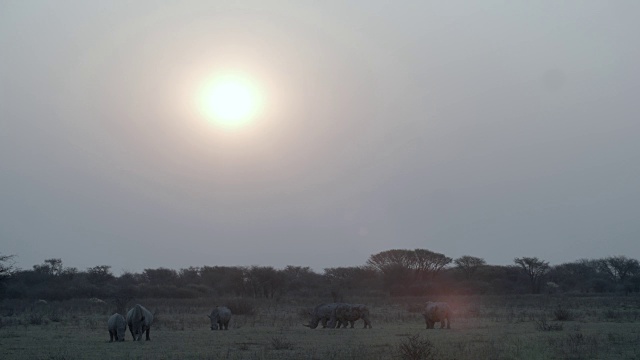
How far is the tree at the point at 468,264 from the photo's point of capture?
389 feet

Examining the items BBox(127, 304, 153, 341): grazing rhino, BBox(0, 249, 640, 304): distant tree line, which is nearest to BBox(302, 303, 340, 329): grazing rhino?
BBox(127, 304, 153, 341): grazing rhino

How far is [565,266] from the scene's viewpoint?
117062mm

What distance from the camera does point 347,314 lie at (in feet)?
115

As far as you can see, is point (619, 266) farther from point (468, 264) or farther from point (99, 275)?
point (99, 275)

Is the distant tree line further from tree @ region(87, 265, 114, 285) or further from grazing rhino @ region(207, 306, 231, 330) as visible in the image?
grazing rhino @ region(207, 306, 231, 330)

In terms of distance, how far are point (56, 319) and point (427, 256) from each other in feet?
260

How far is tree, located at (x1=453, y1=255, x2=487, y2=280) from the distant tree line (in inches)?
6.2

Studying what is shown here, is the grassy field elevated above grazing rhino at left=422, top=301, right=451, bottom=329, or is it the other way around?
grazing rhino at left=422, top=301, right=451, bottom=329

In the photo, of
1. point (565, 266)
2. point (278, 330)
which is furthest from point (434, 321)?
point (565, 266)

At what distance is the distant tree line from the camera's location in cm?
8519

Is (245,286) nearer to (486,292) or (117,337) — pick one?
(486,292)

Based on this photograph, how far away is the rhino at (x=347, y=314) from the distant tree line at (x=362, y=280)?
48.2m

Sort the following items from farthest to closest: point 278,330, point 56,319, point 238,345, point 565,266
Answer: point 565,266
point 56,319
point 278,330
point 238,345

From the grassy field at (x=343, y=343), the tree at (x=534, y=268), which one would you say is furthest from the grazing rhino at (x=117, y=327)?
the tree at (x=534, y=268)
